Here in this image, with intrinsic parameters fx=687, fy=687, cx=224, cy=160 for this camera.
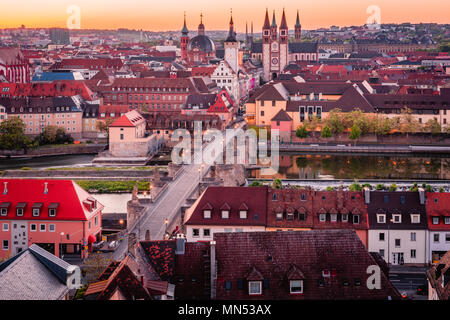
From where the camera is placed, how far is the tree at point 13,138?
31.2 metres

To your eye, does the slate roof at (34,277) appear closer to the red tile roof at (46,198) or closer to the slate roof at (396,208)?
the red tile roof at (46,198)

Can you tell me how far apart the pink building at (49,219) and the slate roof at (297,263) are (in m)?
5.95

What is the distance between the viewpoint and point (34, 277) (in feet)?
23.1

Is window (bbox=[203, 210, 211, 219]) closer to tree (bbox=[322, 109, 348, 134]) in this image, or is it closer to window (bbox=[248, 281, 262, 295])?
window (bbox=[248, 281, 262, 295])

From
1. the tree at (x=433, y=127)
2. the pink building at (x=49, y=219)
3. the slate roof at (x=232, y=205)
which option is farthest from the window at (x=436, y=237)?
the tree at (x=433, y=127)

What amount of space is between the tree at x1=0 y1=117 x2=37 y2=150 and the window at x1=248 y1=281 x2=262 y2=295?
25.5m

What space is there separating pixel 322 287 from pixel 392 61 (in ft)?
198

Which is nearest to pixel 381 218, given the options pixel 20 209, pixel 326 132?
pixel 20 209

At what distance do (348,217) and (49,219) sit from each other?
5892 millimetres

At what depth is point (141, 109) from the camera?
39.1 m

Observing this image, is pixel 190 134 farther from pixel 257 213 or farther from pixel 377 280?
pixel 377 280

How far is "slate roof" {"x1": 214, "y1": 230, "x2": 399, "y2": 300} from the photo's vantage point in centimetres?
763

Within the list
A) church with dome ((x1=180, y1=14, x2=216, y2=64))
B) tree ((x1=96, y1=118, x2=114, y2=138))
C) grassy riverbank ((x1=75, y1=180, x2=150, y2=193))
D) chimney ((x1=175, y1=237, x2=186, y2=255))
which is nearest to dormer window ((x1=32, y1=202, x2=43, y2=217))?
chimney ((x1=175, y1=237, x2=186, y2=255))
